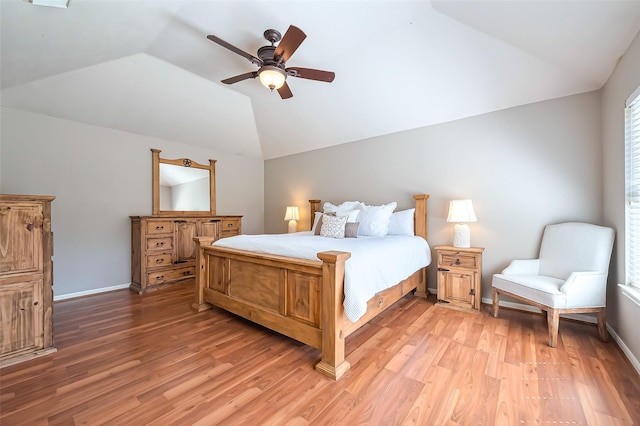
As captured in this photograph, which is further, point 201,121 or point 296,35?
point 201,121

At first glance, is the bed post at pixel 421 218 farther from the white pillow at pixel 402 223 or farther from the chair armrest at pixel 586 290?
the chair armrest at pixel 586 290

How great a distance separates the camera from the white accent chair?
2.20 m

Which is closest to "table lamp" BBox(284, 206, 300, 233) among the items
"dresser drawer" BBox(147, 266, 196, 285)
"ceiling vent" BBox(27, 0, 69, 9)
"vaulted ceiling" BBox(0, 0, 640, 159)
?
"vaulted ceiling" BBox(0, 0, 640, 159)

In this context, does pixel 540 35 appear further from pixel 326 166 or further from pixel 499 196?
pixel 326 166

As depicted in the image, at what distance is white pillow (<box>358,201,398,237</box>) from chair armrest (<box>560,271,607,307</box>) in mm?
1772

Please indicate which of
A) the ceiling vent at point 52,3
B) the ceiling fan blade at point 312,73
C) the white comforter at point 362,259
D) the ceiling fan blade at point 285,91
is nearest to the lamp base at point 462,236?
the white comforter at point 362,259

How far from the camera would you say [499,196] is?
10.3 ft

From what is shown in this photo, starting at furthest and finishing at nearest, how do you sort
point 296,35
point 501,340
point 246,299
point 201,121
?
point 201,121 → point 246,299 → point 501,340 → point 296,35

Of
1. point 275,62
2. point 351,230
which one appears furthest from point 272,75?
point 351,230

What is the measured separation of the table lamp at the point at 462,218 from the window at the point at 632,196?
1174 millimetres

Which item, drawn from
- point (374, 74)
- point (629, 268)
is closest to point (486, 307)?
point (629, 268)

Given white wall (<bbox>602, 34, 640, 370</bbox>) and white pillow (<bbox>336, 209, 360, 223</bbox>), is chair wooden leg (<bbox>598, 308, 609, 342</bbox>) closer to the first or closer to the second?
white wall (<bbox>602, 34, 640, 370</bbox>)

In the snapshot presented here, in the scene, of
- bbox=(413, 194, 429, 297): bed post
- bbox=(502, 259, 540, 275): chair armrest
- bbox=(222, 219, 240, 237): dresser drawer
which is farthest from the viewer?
bbox=(222, 219, 240, 237): dresser drawer

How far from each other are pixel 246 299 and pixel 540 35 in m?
3.43
